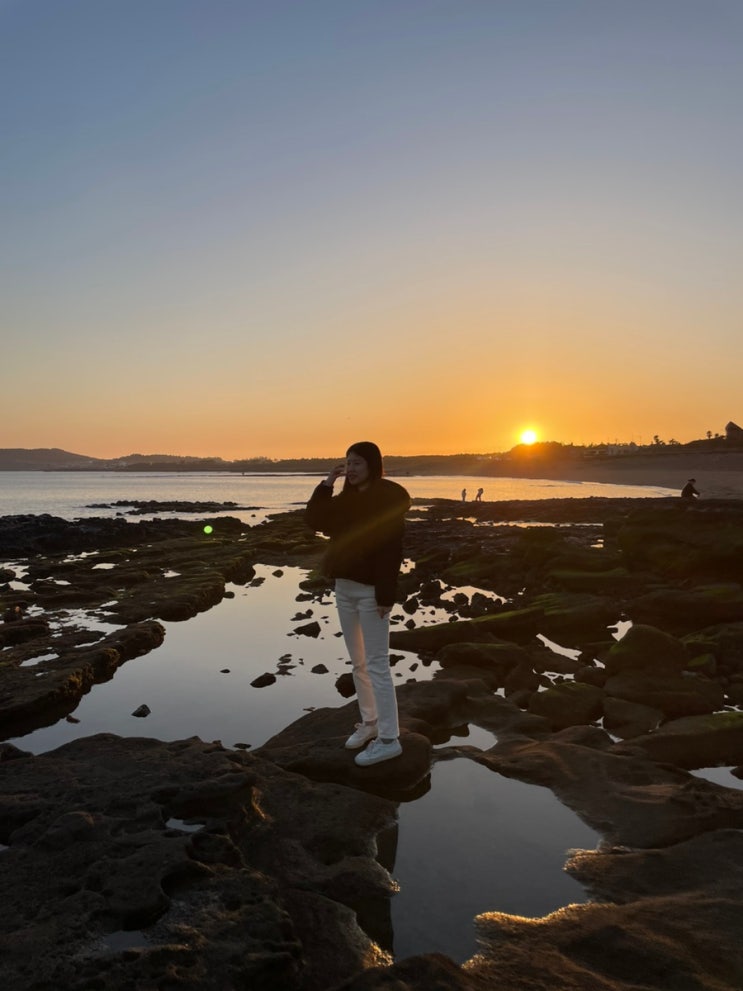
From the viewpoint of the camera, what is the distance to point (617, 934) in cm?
438

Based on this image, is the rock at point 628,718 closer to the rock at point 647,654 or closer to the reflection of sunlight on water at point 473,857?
the rock at point 647,654

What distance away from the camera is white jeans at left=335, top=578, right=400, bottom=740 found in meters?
6.87

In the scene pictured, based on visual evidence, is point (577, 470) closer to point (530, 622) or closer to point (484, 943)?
point (530, 622)

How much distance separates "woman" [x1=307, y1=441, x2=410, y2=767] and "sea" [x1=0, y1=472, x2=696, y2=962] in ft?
3.92

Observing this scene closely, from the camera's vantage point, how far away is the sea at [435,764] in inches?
197

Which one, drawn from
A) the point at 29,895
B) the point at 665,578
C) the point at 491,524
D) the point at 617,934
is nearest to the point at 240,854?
the point at 29,895

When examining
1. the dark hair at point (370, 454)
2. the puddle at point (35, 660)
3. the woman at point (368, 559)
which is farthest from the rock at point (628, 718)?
the puddle at point (35, 660)

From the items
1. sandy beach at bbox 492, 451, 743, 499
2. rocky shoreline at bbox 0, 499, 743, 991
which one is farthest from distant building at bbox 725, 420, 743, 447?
rocky shoreline at bbox 0, 499, 743, 991

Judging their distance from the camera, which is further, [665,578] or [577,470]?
[577,470]

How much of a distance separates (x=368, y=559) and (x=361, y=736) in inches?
86.5

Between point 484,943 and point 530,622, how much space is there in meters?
10.9

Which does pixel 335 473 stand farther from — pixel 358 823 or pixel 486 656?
pixel 486 656

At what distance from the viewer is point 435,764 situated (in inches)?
302

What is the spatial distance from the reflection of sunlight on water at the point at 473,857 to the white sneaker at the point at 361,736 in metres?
0.86
